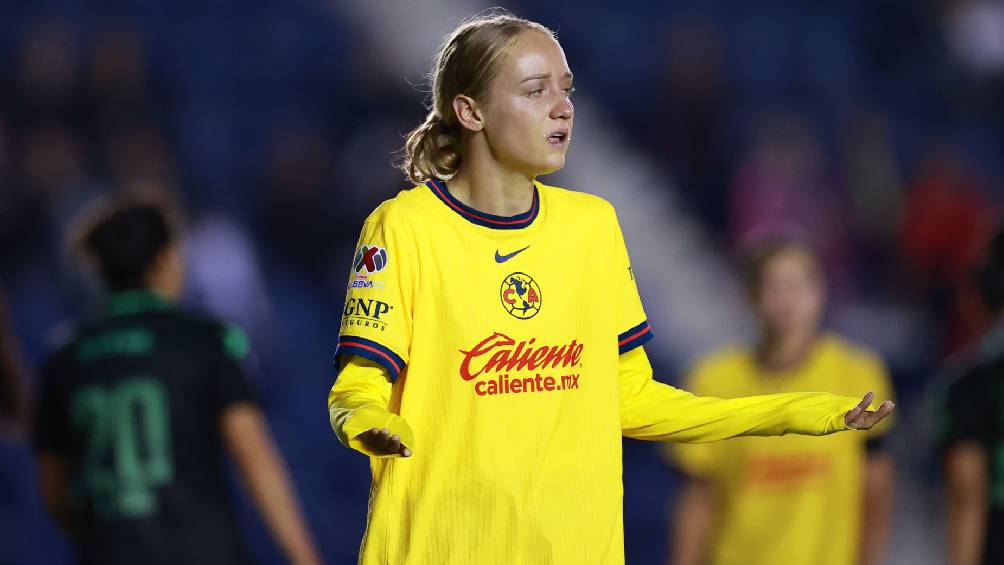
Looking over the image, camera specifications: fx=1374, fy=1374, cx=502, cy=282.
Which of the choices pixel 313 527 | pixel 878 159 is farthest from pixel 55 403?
pixel 878 159

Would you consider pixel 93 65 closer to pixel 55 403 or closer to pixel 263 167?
pixel 263 167

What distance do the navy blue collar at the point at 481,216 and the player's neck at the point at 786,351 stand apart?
95.1 inches

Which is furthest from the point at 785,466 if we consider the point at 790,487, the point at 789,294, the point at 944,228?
the point at 944,228

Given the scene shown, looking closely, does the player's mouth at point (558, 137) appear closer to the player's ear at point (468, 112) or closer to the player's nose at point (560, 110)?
the player's nose at point (560, 110)

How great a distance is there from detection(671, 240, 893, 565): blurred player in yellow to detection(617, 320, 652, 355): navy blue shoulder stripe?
6.64 feet

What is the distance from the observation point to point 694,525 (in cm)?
459

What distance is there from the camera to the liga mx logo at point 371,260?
2295mm

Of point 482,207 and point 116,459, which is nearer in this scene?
point 482,207

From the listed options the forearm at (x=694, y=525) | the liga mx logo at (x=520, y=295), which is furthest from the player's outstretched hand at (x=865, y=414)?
the forearm at (x=694, y=525)

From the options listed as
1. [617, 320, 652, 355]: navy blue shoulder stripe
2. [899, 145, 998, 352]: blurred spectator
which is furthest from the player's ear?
[899, 145, 998, 352]: blurred spectator

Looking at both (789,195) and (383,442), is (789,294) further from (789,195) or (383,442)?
(789,195)

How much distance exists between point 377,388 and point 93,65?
21.4ft

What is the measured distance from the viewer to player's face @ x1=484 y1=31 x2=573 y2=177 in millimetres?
2383

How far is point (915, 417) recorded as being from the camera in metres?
7.70
